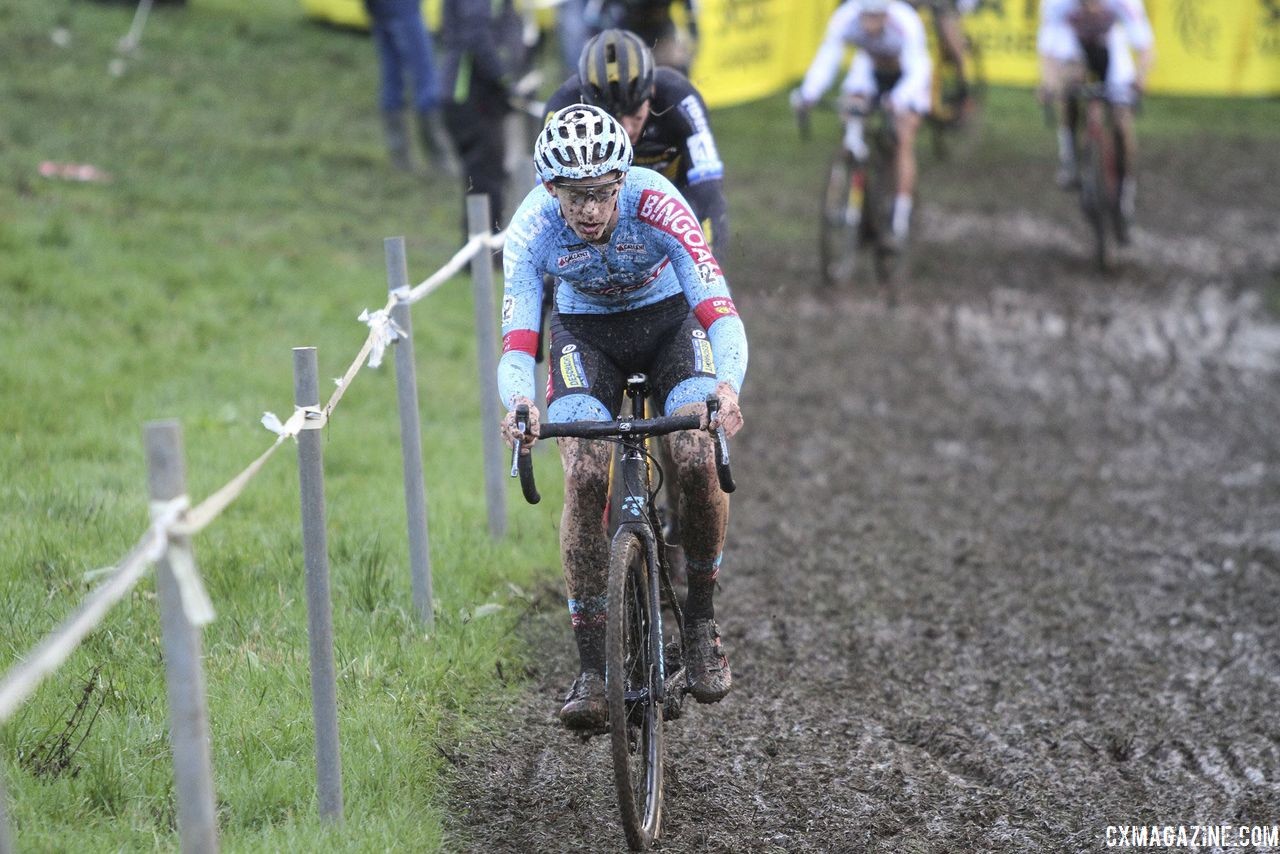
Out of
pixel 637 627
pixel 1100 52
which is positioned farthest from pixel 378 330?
pixel 1100 52

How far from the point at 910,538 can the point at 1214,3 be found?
14.6m

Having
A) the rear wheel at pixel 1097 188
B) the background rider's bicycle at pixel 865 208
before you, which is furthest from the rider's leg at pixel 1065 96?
the background rider's bicycle at pixel 865 208

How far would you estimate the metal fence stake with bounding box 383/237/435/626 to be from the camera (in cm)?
548

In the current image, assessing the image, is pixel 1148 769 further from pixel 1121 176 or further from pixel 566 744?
pixel 1121 176

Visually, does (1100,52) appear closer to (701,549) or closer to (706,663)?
(701,549)

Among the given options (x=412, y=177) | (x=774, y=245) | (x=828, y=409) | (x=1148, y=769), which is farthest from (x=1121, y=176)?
(x=1148, y=769)

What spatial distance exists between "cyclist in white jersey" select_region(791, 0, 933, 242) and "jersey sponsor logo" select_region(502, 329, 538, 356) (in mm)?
7993

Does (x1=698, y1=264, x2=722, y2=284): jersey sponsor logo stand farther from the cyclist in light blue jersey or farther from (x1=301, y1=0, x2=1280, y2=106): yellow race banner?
(x1=301, y1=0, x2=1280, y2=106): yellow race banner

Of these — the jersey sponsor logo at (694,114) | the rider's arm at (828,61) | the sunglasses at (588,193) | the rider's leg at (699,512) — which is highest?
the rider's arm at (828,61)

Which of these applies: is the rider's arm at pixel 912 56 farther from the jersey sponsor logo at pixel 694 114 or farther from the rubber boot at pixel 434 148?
the jersey sponsor logo at pixel 694 114

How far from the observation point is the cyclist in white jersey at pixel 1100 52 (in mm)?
13242

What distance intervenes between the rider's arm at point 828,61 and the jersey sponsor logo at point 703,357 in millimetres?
7506

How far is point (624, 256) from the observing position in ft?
16.4

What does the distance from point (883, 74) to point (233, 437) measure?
293 inches
